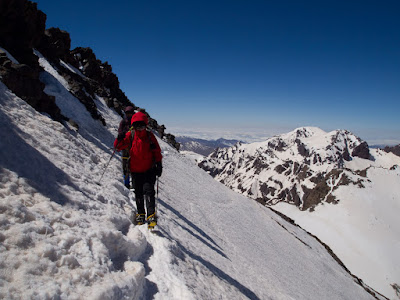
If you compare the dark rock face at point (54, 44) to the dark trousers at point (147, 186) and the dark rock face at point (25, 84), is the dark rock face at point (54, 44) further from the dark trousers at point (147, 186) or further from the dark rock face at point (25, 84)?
the dark trousers at point (147, 186)

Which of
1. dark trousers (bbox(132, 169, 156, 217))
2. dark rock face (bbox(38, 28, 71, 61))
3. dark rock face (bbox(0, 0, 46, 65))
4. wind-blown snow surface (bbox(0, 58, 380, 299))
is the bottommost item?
wind-blown snow surface (bbox(0, 58, 380, 299))

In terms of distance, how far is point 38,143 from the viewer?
9.18 m

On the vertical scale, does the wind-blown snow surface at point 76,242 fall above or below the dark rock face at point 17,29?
below

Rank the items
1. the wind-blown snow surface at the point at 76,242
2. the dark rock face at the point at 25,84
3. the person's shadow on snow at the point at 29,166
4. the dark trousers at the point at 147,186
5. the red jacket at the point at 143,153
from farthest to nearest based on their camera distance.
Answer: the dark rock face at the point at 25,84 → the dark trousers at the point at 147,186 → the red jacket at the point at 143,153 → the person's shadow on snow at the point at 29,166 → the wind-blown snow surface at the point at 76,242

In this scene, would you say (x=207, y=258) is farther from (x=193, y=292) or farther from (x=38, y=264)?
(x=38, y=264)

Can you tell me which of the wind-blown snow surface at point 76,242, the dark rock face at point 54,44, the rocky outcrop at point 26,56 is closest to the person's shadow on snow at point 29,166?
the wind-blown snow surface at point 76,242

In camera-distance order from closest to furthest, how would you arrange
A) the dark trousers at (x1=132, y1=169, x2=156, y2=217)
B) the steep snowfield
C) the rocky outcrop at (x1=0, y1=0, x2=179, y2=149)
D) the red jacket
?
1. the red jacket
2. the dark trousers at (x1=132, y1=169, x2=156, y2=217)
3. the rocky outcrop at (x1=0, y1=0, x2=179, y2=149)
4. the steep snowfield

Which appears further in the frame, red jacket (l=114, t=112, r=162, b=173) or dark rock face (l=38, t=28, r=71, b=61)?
dark rock face (l=38, t=28, r=71, b=61)

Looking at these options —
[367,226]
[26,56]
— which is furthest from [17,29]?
[367,226]

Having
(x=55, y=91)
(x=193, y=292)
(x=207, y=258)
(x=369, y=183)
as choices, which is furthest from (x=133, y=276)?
(x=369, y=183)

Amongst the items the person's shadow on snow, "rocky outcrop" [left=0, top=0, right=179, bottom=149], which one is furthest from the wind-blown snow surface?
"rocky outcrop" [left=0, top=0, right=179, bottom=149]

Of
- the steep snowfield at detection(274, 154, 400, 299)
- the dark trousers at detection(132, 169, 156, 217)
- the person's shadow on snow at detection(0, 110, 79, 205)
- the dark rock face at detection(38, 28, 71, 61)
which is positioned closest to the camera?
the person's shadow on snow at detection(0, 110, 79, 205)

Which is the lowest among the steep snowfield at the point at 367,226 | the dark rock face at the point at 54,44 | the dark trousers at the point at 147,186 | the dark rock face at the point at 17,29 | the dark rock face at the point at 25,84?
the steep snowfield at the point at 367,226

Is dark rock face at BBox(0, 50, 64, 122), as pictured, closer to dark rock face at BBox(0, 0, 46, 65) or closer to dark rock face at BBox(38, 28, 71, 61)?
dark rock face at BBox(0, 0, 46, 65)
